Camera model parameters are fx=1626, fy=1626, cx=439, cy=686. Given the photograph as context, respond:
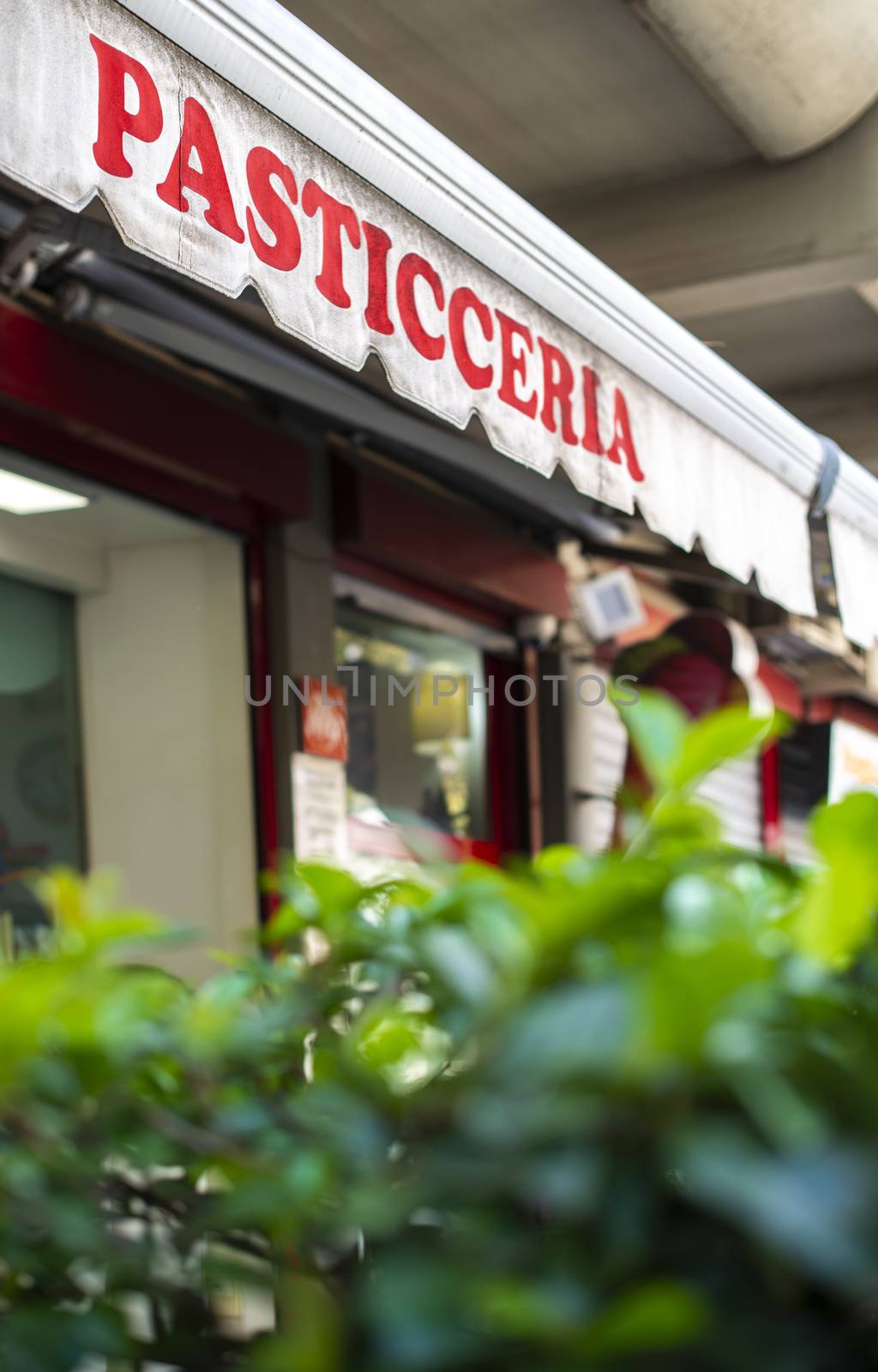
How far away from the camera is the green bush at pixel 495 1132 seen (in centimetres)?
49

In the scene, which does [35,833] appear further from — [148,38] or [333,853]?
[148,38]

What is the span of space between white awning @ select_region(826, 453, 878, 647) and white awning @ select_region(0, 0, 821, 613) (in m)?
0.67

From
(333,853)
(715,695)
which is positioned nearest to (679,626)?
(715,695)

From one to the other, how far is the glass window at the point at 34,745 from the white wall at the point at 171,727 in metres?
0.06

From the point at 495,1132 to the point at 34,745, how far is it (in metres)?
4.17

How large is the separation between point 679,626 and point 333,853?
201 centimetres

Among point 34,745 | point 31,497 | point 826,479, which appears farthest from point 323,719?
point 826,479

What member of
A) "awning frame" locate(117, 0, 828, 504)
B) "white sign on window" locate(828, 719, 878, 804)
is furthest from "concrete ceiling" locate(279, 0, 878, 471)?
"white sign on window" locate(828, 719, 878, 804)

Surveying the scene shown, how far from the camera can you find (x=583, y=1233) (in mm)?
521

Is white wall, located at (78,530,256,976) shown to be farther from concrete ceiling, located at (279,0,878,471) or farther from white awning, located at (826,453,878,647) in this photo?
white awning, located at (826,453,878,647)

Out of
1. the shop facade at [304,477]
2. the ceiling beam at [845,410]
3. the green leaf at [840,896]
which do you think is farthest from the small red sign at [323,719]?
the green leaf at [840,896]

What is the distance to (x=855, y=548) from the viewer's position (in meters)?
5.19

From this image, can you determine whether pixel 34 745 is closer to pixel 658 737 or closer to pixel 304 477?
pixel 304 477

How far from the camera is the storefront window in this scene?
532 cm
